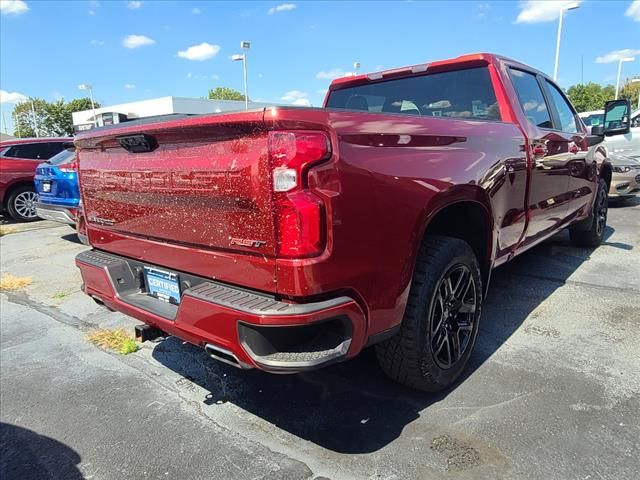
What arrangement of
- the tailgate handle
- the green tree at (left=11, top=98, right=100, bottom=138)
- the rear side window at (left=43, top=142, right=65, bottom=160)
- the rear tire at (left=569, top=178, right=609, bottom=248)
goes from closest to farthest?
the tailgate handle
the rear tire at (left=569, top=178, right=609, bottom=248)
the rear side window at (left=43, top=142, right=65, bottom=160)
the green tree at (left=11, top=98, right=100, bottom=138)

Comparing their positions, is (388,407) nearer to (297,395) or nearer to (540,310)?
(297,395)

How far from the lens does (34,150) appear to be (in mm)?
10531

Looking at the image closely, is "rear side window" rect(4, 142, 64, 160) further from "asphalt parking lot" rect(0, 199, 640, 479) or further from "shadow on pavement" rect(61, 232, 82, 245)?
"asphalt parking lot" rect(0, 199, 640, 479)

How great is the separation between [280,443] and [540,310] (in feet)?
8.64

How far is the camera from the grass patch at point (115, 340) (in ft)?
11.8

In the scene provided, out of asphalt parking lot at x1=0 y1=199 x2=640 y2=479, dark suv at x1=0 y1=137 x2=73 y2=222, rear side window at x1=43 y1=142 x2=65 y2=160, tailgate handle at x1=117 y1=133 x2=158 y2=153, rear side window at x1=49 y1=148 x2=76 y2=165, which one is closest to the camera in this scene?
asphalt parking lot at x1=0 y1=199 x2=640 y2=479

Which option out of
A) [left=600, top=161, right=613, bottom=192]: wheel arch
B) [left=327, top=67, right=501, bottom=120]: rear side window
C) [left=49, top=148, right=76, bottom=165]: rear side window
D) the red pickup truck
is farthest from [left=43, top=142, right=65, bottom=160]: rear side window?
[left=600, top=161, right=613, bottom=192]: wheel arch

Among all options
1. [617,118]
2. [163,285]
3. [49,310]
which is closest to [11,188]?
[49,310]

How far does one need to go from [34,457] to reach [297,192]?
1945 mm

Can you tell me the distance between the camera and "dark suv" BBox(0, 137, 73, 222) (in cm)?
1012

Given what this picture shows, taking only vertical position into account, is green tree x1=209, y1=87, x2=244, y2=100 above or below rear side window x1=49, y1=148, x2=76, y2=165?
above

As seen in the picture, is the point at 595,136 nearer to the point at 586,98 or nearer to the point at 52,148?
the point at 52,148

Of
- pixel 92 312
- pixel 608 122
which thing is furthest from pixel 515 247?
pixel 92 312

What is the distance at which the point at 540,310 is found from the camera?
4.00 meters
